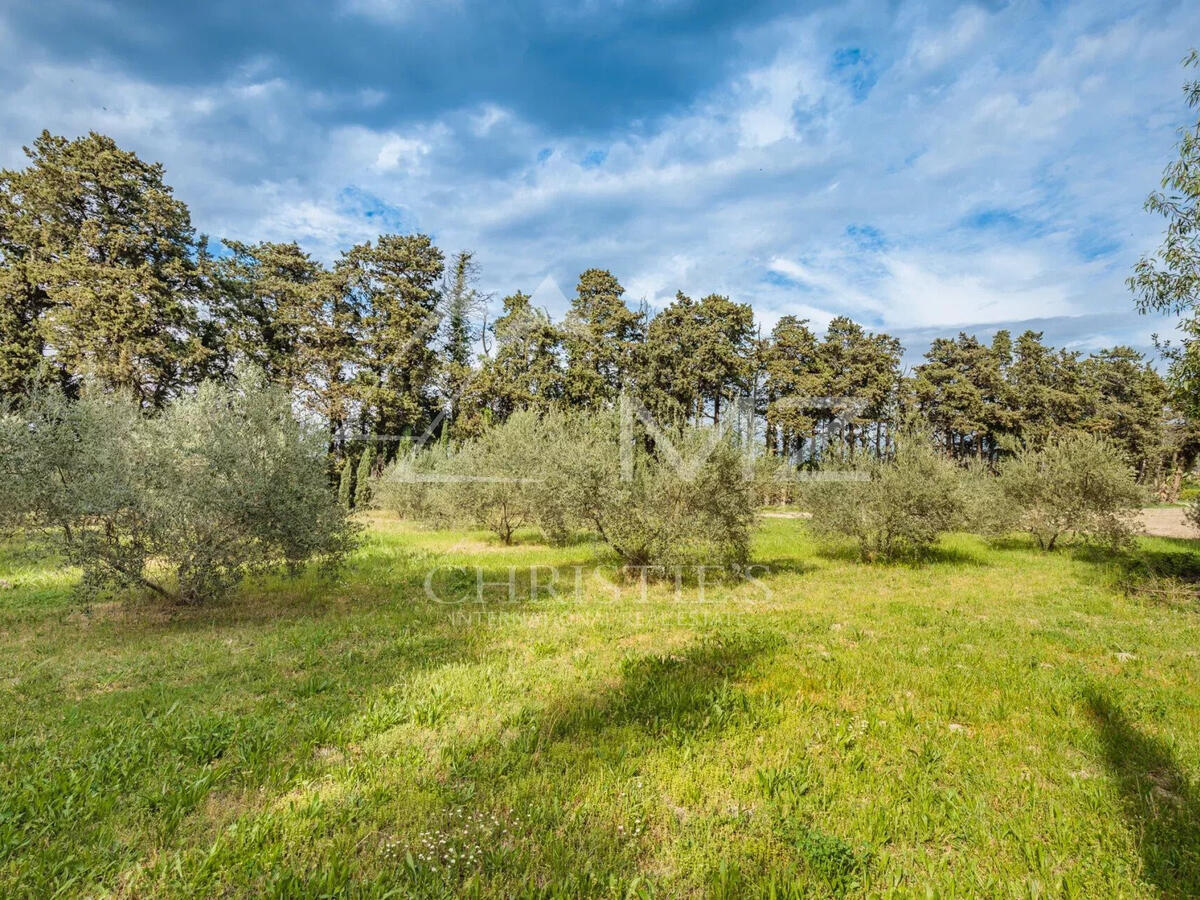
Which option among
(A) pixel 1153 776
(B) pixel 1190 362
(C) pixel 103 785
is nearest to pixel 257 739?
(C) pixel 103 785

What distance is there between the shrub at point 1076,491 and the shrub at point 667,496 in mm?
11814

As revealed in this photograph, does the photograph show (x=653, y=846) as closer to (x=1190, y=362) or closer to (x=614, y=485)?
(x=614, y=485)

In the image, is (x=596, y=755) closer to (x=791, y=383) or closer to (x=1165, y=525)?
(x=1165, y=525)

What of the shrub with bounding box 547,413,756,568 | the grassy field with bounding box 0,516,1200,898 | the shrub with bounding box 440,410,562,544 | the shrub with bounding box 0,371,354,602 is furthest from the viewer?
the shrub with bounding box 440,410,562,544

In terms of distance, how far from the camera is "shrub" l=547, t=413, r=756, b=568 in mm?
10891

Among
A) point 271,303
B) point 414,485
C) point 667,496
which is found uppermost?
point 271,303

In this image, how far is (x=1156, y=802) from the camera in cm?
366

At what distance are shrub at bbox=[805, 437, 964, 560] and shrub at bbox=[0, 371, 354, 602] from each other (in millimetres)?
12892

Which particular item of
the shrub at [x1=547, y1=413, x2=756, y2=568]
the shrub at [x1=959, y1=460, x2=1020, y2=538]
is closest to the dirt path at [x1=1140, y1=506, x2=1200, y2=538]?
the shrub at [x1=959, y1=460, x2=1020, y2=538]

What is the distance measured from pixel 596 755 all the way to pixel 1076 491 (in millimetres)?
18772

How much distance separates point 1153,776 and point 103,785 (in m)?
8.18

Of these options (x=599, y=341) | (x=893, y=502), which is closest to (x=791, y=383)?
(x=599, y=341)

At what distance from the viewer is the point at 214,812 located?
3441 millimetres

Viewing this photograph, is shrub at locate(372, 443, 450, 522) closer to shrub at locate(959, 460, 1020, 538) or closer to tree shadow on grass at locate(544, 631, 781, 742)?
tree shadow on grass at locate(544, 631, 781, 742)
